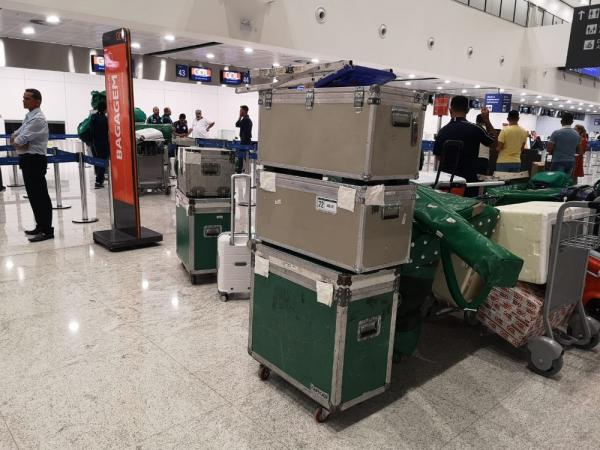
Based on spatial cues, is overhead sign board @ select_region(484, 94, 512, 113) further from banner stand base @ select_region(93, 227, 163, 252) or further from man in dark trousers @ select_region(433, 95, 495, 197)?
banner stand base @ select_region(93, 227, 163, 252)

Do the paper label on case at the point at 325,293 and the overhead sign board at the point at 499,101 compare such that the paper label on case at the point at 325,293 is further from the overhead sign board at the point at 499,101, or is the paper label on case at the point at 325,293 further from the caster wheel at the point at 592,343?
the overhead sign board at the point at 499,101

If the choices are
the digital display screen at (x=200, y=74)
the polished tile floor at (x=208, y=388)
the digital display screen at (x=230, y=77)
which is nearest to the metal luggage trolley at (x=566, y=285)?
the polished tile floor at (x=208, y=388)

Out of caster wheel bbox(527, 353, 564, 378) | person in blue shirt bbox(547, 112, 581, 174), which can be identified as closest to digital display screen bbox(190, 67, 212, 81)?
person in blue shirt bbox(547, 112, 581, 174)

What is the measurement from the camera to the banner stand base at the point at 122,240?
5.31 meters

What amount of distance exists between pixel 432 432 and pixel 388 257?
2.94 feet

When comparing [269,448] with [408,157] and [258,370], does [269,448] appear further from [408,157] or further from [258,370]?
[408,157]

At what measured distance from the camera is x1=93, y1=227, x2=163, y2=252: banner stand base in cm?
531

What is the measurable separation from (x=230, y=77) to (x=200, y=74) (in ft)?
3.38

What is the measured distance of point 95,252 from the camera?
17.3 ft

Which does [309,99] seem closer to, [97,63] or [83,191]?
[83,191]

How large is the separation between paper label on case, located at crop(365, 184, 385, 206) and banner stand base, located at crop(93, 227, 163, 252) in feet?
12.9

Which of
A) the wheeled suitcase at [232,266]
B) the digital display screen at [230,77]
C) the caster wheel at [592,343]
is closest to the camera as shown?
the caster wheel at [592,343]

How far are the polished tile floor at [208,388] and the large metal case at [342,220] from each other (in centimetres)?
85

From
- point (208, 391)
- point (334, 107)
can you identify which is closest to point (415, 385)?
point (208, 391)
